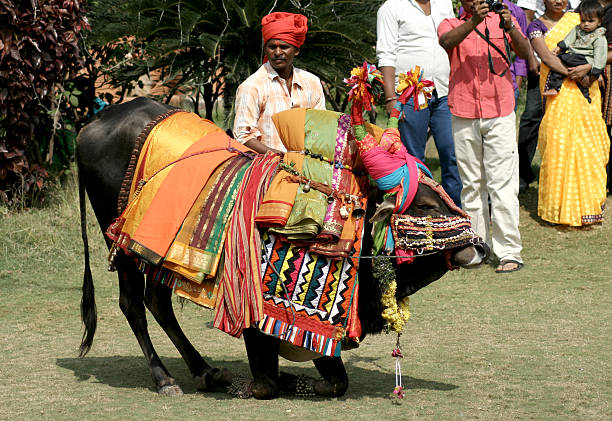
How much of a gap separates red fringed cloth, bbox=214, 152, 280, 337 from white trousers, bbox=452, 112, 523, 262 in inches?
133

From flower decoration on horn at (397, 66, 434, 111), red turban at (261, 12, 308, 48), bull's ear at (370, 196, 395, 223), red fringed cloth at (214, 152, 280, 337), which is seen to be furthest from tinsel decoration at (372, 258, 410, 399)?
red turban at (261, 12, 308, 48)

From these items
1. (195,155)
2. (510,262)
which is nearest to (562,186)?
(510,262)

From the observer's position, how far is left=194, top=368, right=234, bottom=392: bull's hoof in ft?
16.3

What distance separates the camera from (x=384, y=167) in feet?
14.1

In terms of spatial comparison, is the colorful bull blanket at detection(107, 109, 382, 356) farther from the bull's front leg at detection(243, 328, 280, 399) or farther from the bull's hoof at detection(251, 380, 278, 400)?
the bull's hoof at detection(251, 380, 278, 400)

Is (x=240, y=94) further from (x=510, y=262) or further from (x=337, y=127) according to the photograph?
(x=510, y=262)

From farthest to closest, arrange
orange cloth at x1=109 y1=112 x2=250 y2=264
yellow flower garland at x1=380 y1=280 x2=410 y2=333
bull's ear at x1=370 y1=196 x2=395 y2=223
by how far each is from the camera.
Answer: orange cloth at x1=109 y1=112 x2=250 y2=264 → yellow flower garland at x1=380 y1=280 x2=410 y2=333 → bull's ear at x1=370 y1=196 x2=395 y2=223

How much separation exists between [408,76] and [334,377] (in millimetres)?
1671

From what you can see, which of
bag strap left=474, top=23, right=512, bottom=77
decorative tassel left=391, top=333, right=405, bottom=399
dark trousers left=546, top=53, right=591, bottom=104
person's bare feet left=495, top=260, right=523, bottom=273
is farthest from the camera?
dark trousers left=546, top=53, right=591, bottom=104

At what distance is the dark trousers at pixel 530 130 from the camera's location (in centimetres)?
972

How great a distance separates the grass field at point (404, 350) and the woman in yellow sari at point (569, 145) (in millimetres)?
292

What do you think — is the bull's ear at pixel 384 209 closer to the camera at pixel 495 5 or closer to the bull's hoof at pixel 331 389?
the bull's hoof at pixel 331 389

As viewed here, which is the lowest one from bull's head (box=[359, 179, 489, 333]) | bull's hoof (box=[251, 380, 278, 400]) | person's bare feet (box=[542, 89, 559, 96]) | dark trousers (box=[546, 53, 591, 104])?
bull's hoof (box=[251, 380, 278, 400])

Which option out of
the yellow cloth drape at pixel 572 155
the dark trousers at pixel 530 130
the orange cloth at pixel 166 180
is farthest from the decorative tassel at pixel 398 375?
the dark trousers at pixel 530 130
